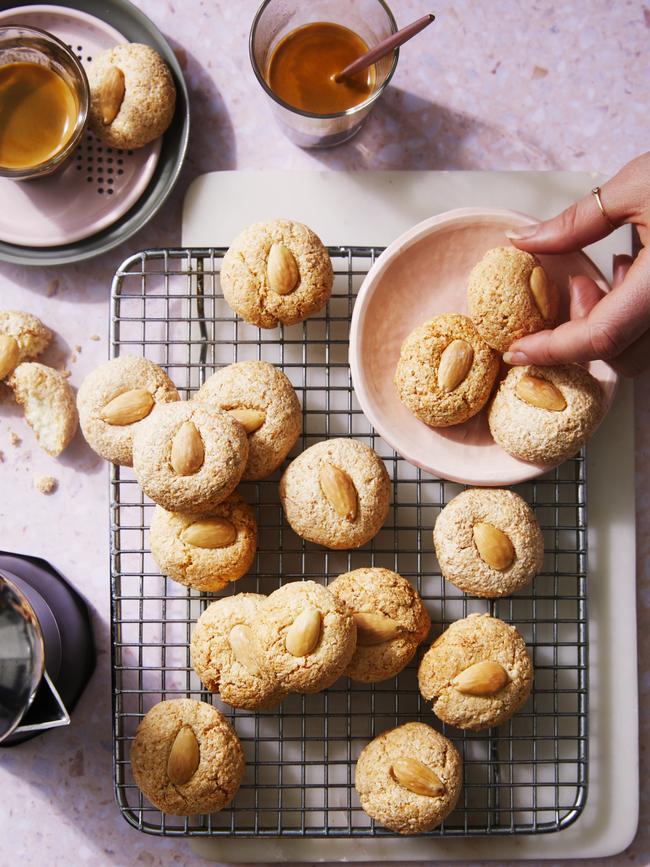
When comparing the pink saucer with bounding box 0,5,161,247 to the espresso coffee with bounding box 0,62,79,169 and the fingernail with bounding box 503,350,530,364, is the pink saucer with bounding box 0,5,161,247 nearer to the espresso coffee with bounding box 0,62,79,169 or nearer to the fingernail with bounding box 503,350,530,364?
the espresso coffee with bounding box 0,62,79,169

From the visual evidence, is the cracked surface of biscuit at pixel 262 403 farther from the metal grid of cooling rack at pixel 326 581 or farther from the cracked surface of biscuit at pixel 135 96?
the cracked surface of biscuit at pixel 135 96

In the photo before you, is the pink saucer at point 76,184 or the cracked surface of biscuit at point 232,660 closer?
the cracked surface of biscuit at point 232,660

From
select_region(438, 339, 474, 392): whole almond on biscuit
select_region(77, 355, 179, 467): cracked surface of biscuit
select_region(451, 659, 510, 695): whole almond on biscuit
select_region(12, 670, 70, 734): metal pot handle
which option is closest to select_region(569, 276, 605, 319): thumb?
select_region(438, 339, 474, 392): whole almond on biscuit

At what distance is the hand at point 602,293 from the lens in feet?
4.48

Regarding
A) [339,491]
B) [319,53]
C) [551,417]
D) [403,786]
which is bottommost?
[403,786]

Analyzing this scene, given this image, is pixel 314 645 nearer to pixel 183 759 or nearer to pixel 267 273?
pixel 183 759

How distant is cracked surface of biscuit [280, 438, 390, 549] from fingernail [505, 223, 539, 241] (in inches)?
18.5

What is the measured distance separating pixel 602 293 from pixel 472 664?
0.72 m

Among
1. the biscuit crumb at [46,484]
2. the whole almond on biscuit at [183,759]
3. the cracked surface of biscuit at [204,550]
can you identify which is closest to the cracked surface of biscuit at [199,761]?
the whole almond on biscuit at [183,759]

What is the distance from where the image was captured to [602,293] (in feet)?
5.06

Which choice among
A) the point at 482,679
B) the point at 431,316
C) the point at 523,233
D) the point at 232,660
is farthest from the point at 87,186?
the point at 482,679

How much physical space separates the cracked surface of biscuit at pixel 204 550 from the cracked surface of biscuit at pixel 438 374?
386mm

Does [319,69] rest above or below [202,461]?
above

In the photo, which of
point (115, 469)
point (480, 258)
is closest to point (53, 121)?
point (115, 469)
